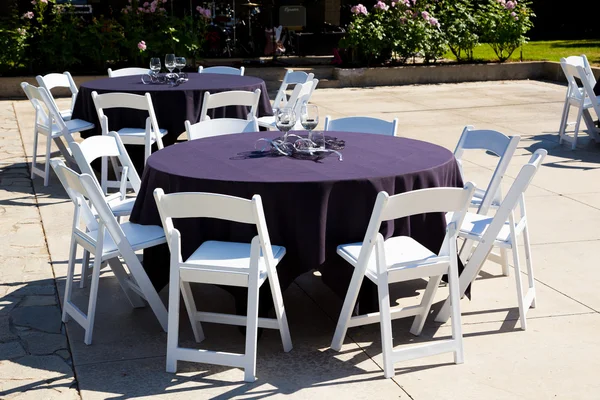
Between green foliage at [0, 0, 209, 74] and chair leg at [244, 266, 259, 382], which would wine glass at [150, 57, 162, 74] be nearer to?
chair leg at [244, 266, 259, 382]

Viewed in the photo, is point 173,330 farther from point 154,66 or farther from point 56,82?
point 56,82

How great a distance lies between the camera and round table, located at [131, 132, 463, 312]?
14.0 feet

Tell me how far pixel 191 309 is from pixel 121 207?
1.28 metres

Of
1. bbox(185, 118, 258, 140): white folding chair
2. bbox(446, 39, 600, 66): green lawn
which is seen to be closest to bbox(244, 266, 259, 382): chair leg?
bbox(185, 118, 258, 140): white folding chair

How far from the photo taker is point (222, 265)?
13.1 feet

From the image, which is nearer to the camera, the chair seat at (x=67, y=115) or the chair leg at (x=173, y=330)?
the chair leg at (x=173, y=330)

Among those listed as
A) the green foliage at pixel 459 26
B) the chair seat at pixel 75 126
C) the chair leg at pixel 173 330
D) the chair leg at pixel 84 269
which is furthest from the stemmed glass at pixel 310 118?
the green foliage at pixel 459 26

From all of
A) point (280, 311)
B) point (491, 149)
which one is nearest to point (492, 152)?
point (491, 149)

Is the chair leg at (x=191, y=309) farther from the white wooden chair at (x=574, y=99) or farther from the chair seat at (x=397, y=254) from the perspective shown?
the white wooden chair at (x=574, y=99)

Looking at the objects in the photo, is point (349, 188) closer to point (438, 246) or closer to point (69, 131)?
point (438, 246)

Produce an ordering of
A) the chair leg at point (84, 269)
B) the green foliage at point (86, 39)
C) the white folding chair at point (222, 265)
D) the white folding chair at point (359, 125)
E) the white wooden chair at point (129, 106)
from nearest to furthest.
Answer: the white folding chair at point (222, 265) < the chair leg at point (84, 269) < the white folding chair at point (359, 125) < the white wooden chair at point (129, 106) < the green foliage at point (86, 39)

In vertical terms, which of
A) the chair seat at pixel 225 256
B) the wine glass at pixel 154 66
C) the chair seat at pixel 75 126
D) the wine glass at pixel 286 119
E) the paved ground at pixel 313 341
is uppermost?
the wine glass at pixel 286 119

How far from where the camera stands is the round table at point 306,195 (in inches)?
168

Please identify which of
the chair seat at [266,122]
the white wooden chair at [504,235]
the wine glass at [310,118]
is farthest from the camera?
the chair seat at [266,122]
